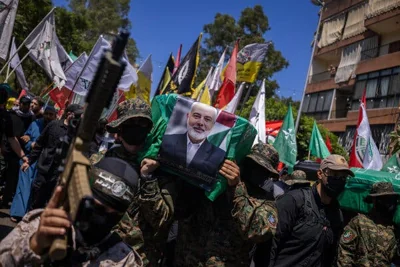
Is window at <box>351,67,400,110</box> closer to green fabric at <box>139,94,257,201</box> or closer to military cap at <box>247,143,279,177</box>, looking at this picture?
military cap at <box>247,143,279,177</box>

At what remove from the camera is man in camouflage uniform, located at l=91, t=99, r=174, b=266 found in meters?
2.91

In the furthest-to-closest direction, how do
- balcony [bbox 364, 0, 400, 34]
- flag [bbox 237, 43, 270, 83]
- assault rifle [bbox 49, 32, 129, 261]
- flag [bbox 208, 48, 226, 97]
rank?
balcony [bbox 364, 0, 400, 34], flag [bbox 208, 48, 226, 97], flag [bbox 237, 43, 270, 83], assault rifle [bbox 49, 32, 129, 261]

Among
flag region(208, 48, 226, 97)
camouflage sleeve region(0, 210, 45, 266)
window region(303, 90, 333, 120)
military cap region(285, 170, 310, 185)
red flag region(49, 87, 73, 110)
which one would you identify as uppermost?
window region(303, 90, 333, 120)

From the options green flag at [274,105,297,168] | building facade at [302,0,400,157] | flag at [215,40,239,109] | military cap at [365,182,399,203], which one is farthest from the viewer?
building facade at [302,0,400,157]

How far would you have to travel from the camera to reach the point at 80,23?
27.8 meters

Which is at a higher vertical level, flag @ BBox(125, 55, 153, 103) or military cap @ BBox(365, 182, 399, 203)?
flag @ BBox(125, 55, 153, 103)

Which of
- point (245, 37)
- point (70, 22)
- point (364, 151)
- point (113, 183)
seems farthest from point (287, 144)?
point (245, 37)

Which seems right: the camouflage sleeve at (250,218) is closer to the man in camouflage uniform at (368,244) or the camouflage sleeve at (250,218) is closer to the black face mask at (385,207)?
the man in camouflage uniform at (368,244)

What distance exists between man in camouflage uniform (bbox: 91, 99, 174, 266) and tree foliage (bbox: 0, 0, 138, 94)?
8.11 metres

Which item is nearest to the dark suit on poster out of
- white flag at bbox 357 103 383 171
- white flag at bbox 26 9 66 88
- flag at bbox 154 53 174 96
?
flag at bbox 154 53 174 96

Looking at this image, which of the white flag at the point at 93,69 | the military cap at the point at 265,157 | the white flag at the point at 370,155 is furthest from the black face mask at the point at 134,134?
the white flag at the point at 370,155

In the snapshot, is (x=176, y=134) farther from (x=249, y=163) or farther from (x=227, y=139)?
(x=249, y=163)

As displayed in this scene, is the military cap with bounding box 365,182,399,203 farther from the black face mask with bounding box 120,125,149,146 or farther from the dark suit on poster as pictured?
the black face mask with bounding box 120,125,149,146

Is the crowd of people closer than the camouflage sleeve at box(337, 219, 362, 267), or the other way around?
the crowd of people
